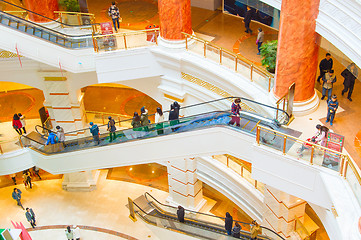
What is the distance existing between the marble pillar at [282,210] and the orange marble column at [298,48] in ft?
9.34

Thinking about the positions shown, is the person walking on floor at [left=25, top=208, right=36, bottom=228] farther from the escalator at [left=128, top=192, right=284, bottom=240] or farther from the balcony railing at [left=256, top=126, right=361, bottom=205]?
the balcony railing at [left=256, top=126, right=361, bottom=205]

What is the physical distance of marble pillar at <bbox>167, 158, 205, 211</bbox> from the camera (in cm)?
1580

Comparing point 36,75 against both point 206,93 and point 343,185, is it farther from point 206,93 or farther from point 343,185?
point 343,185

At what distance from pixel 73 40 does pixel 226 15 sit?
569 centimetres

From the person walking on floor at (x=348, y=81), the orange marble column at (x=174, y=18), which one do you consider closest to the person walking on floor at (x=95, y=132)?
the orange marble column at (x=174, y=18)

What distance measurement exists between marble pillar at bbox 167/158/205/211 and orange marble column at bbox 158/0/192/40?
4.09 meters

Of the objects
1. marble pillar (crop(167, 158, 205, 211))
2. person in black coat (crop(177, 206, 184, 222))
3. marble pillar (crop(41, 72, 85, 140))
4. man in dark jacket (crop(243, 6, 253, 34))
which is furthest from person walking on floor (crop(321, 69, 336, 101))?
marble pillar (crop(41, 72, 85, 140))

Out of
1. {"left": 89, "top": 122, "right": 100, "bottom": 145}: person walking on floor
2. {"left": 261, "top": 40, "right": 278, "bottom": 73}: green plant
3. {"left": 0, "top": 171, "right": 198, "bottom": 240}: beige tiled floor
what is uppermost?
{"left": 261, "top": 40, "right": 278, "bottom": 73}: green plant

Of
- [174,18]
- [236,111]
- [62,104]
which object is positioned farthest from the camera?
[62,104]

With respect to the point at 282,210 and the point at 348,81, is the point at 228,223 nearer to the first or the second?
the point at 282,210

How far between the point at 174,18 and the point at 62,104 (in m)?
5.50

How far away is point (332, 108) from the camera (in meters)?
11.0

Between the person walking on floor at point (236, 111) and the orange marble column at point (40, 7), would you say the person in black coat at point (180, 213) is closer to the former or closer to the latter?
the person walking on floor at point (236, 111)

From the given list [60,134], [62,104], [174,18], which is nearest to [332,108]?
[174,18]
